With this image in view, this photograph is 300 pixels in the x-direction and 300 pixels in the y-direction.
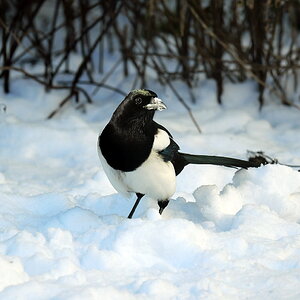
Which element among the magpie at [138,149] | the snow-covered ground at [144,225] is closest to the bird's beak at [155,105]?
the magpie at [138,149]

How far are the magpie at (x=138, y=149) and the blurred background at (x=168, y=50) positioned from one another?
151 cm

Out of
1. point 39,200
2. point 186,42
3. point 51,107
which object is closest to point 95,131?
point 51,107

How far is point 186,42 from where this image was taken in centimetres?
541

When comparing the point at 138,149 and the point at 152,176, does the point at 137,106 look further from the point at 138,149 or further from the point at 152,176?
the point at 152,176

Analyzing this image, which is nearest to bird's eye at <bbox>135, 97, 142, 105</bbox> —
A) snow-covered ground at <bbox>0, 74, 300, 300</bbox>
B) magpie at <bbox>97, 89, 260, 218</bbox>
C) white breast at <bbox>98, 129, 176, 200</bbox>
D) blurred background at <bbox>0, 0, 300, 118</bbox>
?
magpie at <bbox>97, 89, 260, 218</bbox>

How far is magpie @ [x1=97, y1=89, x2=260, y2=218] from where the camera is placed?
10.0 ft

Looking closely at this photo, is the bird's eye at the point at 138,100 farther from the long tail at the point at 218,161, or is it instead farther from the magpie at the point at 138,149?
the long tail at the point at 218,161

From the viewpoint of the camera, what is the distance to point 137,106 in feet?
10.0

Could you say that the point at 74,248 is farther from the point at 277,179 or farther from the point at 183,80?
the point at 183,80

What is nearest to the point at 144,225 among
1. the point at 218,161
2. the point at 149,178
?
the point at 149,178

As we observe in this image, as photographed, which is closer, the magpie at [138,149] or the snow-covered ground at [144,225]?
the snow-covered ground at [144,225]

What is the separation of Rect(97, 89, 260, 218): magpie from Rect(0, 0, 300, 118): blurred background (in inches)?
59.3

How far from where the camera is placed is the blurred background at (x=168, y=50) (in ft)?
16.2

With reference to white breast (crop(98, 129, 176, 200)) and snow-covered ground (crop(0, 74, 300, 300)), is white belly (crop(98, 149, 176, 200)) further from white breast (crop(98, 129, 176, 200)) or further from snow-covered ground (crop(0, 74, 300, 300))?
snow-covered ground (crop(0, 74, 300, 300))
